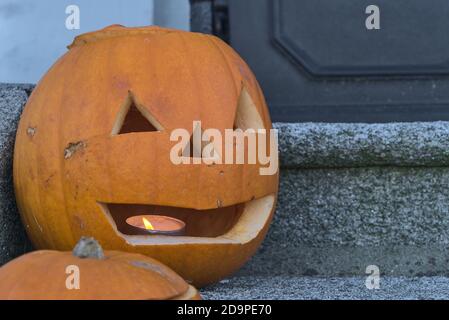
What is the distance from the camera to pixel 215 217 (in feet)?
5.40

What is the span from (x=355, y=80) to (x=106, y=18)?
732 millimetres

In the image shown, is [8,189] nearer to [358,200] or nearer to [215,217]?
[215,217]

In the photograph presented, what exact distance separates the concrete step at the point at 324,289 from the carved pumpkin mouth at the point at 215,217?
111 mm

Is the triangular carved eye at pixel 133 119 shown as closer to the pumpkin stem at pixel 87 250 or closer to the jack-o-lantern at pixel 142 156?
the jack-o-lantern at pixel 142 156

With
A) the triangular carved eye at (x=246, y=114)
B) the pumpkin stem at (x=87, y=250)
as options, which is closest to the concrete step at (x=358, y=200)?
the triangular carved eye at (x=246, y=114)

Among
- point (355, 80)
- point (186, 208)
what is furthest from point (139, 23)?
point (186, 208)

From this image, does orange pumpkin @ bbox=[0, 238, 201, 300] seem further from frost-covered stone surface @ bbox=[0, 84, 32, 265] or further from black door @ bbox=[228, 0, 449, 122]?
black door @ bbox=[228, 0, 449, 122]

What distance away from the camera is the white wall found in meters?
2.25

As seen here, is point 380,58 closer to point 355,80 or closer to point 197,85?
point 355,80

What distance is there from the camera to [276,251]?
1.83m

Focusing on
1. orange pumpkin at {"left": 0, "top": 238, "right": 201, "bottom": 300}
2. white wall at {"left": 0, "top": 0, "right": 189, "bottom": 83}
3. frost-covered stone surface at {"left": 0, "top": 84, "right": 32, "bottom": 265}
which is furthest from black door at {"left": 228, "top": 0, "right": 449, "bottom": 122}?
orange pumpkin at {"left": 0, "top": 238, "right": 201, "bottom": 300}

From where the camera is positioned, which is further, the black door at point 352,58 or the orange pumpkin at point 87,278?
the black door at point 352,58

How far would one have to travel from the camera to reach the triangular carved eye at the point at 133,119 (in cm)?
152

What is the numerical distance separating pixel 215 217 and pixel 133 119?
26 cm
